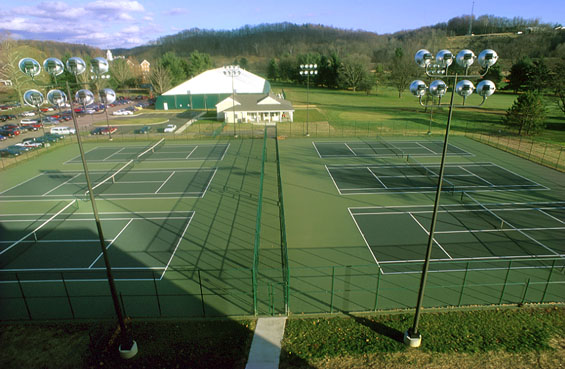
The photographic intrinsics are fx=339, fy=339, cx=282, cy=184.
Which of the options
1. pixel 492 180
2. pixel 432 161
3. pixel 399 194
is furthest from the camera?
pixel 432 161

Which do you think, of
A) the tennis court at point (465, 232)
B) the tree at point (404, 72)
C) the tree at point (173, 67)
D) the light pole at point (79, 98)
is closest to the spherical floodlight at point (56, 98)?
the light pole at point (79, 98)

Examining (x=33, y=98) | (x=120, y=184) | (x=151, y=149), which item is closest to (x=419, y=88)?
(x=33, y=98)

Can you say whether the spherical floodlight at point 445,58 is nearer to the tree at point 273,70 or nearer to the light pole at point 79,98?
the light pole at point 79,98

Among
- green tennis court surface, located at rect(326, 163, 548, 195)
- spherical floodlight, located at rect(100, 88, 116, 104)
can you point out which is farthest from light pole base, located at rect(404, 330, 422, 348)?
green tennis court surface, located at rect(326, 163, 548, 195)

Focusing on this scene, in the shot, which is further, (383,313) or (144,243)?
(144,243)

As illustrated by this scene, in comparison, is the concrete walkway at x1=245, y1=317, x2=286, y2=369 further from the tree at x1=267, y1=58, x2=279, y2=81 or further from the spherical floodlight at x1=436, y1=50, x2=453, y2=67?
the tree at x1=267, y1=58, x2=279, y2=81

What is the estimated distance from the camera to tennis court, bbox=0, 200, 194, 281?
15844 millimetres

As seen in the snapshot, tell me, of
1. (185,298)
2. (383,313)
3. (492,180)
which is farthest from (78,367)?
(492,180)

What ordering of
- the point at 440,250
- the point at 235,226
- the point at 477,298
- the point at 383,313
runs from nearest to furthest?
the point at 383,313 → the point at 477,298 → the point at 440,250 → the point at 235,226

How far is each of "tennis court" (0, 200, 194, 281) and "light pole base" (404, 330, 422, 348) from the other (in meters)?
10.3

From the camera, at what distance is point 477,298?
13430 millimetres

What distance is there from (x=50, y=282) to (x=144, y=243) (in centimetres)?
443

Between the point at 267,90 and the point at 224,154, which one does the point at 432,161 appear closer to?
the point at 224,154

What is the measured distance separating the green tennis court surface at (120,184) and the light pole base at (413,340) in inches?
685
